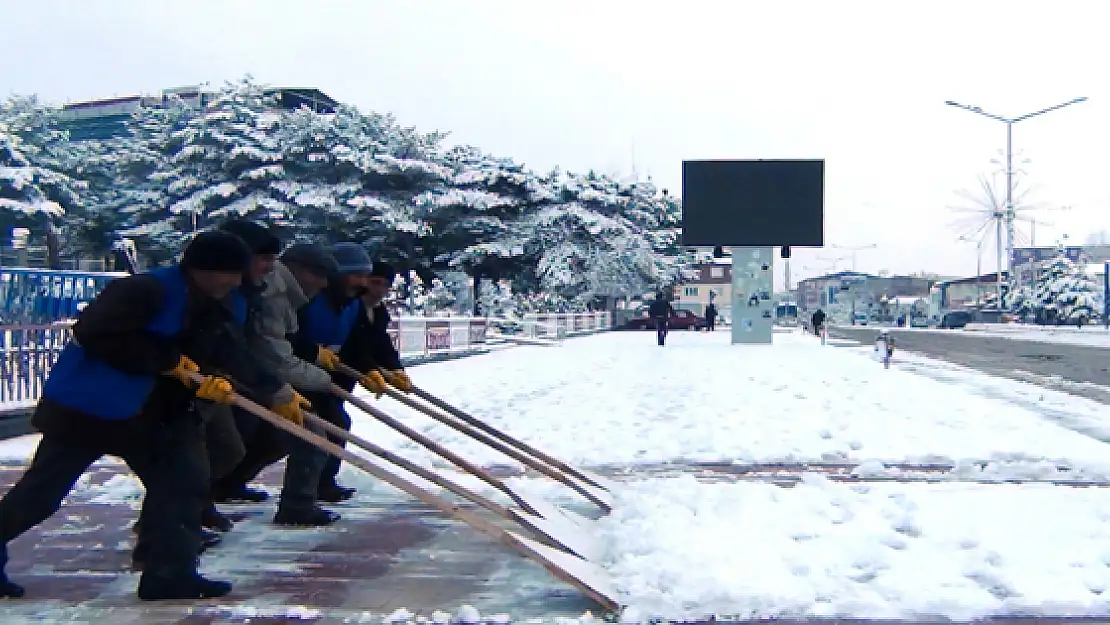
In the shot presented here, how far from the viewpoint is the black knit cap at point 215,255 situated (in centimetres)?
364

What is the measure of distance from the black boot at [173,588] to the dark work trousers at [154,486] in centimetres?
2

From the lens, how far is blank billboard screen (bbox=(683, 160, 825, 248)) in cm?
2806

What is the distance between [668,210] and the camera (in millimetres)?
56000

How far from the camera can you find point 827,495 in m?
5.50

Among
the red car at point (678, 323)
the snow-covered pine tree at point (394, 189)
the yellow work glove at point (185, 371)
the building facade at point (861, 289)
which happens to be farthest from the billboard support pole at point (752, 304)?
the building facade at point (861, 289)

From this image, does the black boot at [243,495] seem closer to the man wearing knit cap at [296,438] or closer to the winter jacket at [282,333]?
the man wearing knit cap at [296,438]

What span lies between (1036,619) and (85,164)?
42.1 meters

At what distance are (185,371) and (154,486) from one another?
19.5 inches

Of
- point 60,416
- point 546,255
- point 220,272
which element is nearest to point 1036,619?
point 220,272

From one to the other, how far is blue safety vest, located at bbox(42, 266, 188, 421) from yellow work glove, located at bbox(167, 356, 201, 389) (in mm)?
90

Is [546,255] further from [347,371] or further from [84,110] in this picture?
[84,110]

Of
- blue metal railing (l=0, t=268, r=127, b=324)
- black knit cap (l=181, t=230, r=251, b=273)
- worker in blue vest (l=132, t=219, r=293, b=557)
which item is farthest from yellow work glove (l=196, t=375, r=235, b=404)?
blue metal railing (l=0, t=268, r=127, b=324)

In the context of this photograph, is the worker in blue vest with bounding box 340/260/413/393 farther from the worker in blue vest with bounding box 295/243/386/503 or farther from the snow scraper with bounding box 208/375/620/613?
the snow scraper with bounding box 208/375/620/613

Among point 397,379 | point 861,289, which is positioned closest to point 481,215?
point 397,379
